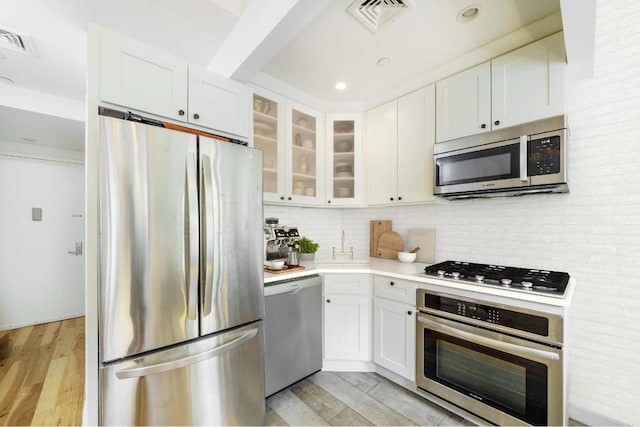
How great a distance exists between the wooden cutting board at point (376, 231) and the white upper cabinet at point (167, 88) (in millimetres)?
1654

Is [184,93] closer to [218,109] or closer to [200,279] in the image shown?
[218,109]

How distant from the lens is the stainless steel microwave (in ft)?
5.32

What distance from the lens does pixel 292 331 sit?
6.52 ft

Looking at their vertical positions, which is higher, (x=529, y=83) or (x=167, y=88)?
(x=529, y=83)

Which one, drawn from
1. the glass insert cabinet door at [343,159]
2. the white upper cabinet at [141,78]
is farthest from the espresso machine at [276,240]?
the white upper cabinet at [141,78]

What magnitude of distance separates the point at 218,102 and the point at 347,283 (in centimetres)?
170

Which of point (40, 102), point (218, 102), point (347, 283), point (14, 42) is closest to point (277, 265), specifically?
point (347, 283)

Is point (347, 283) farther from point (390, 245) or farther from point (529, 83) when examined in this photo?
point (529, 83)

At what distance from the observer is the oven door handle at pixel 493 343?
1405 millimetres

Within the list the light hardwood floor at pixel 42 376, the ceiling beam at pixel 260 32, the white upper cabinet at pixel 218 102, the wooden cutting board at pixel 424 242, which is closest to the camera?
the ceiling beam at pixel 260 32

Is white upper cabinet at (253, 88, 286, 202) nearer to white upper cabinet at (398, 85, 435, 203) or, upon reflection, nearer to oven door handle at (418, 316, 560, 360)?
white upper cabinet at (398, 85, 435, 203)

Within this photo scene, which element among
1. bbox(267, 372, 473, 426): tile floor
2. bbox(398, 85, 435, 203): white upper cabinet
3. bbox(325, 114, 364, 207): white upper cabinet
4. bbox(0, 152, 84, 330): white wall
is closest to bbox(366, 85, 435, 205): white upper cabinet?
bbox(398, 85, 435, 203): white upper cabinet

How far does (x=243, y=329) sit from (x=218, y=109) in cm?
145

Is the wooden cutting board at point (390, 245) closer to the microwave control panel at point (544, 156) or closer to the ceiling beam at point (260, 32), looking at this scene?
the microwave control panel at point (544, 156)
